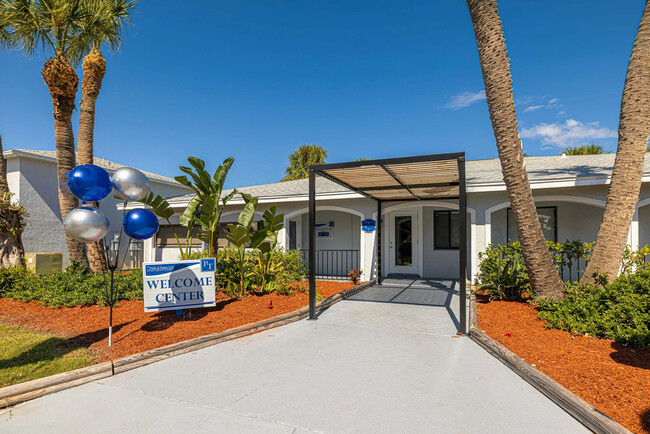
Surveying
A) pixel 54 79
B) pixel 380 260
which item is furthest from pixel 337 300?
pixel 54 79

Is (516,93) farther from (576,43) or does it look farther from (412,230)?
(576,43)

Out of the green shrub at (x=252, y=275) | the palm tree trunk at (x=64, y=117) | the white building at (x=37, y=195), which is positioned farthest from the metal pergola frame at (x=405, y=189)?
the white building at (x=37, y=195)

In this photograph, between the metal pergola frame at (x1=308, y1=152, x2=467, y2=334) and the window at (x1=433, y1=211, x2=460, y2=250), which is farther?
the window at (x1=433, y1=211, x2=460, y2=250)

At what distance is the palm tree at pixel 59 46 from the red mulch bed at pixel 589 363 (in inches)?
421

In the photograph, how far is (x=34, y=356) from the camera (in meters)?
4.69

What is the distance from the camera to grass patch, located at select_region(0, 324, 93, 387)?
409 cm

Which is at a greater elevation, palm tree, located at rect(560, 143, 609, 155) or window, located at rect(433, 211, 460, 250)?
palm tree, located at rect(560, 143, 609, 155)

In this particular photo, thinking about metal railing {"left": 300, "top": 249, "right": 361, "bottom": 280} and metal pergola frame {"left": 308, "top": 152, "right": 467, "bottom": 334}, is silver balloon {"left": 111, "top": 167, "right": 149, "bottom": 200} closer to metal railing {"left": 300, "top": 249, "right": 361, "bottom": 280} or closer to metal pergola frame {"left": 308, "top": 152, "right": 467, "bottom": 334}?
metal pergola frame {"left": 308, "top": 152, "right": 467, "bottom": 334}

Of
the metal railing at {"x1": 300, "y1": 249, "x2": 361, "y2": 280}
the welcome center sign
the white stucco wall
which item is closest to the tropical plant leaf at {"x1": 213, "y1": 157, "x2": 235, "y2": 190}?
the welcome center sign

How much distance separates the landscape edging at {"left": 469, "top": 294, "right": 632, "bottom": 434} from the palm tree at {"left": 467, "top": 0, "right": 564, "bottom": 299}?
7.88 ft

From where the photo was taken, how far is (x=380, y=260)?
441 inches

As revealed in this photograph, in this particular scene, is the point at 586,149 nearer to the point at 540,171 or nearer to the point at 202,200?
the point at 540,171

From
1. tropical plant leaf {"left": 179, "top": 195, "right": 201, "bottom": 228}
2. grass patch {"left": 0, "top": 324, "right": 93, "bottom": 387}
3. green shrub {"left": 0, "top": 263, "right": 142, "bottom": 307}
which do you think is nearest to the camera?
grass patch {"left": 0, "top": 324, "right": 93, "bottom": 387}

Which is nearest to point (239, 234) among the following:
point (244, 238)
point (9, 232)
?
point (244, 238)
